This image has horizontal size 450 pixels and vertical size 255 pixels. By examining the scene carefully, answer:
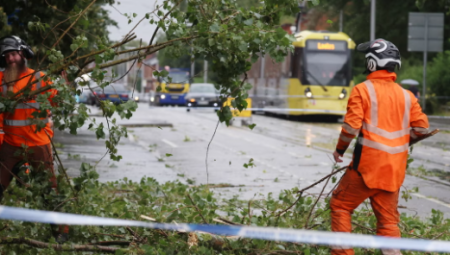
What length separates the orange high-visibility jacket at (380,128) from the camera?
16.8ft

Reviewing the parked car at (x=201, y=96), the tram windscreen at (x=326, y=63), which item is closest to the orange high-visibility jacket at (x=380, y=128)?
the tram windscreen at (x=326, y=63)

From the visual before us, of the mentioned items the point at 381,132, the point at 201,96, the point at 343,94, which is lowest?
the point at 201,96

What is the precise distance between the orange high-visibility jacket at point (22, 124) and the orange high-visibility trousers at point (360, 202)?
238 cm

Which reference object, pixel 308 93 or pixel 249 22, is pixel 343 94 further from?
pixel 249 22

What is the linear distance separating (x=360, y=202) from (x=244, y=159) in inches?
352

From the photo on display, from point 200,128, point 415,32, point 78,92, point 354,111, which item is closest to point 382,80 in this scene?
point 354,111

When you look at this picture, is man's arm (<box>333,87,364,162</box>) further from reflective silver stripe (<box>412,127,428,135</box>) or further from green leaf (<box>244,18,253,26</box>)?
green leaf (<box>244,18,253,26</box>)

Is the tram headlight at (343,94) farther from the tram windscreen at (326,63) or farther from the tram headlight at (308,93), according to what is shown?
the tram headlight at (308,93)

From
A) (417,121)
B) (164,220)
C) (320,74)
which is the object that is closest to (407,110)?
(417,121)

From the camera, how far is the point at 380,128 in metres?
5.20

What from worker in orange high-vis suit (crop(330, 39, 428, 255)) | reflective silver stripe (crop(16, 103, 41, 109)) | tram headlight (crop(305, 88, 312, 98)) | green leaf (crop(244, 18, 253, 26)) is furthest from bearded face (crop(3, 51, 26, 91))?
tram headlight (crop(305, 88, 312, 98))

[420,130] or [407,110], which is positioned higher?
[407,110]

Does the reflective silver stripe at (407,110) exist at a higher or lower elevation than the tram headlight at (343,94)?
higher

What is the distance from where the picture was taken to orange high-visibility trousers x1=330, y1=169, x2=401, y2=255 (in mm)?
5168
